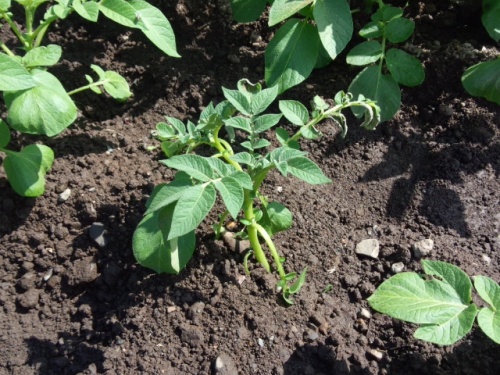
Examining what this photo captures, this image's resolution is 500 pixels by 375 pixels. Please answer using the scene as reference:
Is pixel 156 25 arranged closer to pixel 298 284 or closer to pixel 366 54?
pixel 366 54

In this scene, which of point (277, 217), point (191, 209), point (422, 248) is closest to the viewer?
point (191, 209)

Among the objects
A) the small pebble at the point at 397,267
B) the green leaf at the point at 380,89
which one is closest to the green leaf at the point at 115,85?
the green leaf at the point at 380,89

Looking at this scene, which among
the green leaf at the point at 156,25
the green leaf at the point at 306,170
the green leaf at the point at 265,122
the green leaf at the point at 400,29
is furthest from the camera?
the green leaf at the point at 400,29

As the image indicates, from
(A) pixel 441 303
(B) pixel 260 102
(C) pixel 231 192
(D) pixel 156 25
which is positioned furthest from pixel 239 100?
(A) pixel 441 303

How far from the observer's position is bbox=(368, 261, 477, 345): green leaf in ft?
4.63

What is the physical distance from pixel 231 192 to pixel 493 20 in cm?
126

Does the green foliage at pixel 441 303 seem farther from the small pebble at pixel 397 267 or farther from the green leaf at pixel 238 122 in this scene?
the green leaf at pixel 238 122

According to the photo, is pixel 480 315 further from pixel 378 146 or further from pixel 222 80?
pixel 222 80

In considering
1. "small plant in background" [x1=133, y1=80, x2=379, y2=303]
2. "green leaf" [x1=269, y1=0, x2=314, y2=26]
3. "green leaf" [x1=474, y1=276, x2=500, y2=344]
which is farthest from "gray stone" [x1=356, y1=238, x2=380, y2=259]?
"green leaf" [x1=269, y1=0, x2=314, y2=26]

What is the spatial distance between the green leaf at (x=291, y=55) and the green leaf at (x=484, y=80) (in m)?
0.55

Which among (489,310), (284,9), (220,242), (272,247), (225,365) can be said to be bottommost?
(225,365)

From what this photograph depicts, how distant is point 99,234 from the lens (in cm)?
187

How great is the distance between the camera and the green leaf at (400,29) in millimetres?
2021

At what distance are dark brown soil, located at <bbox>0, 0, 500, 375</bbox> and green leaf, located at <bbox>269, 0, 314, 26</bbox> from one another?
36 centimetres
